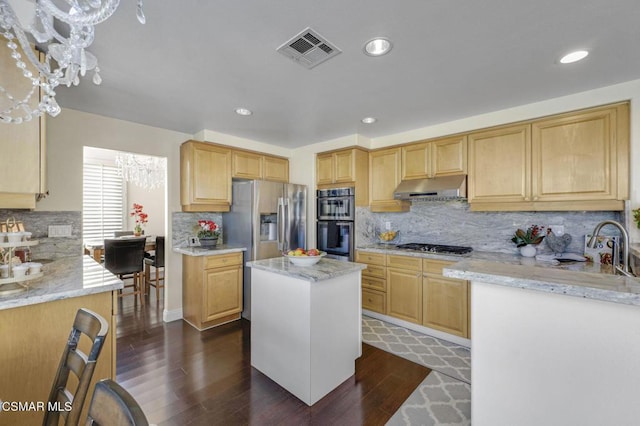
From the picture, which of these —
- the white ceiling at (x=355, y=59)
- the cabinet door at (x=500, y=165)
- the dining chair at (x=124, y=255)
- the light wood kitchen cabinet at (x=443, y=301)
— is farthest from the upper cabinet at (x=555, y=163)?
the dining chair at (x=124, y=255)

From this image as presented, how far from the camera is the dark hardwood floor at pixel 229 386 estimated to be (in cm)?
182

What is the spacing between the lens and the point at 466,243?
3.35 metres

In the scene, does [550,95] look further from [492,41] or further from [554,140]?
[492,41]

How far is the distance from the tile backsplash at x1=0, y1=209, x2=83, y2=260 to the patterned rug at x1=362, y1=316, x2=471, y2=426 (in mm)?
3215

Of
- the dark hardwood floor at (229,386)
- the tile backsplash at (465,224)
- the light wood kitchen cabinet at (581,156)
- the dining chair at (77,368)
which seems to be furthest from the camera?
the tile backsplash at (465,224)

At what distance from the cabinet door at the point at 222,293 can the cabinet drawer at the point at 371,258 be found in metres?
1.60

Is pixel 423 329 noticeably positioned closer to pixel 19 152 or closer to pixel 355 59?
pixel 355 59

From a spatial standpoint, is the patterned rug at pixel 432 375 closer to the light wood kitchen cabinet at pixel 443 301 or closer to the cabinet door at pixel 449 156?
the light wood kitchen cabinet at pixel 443 301

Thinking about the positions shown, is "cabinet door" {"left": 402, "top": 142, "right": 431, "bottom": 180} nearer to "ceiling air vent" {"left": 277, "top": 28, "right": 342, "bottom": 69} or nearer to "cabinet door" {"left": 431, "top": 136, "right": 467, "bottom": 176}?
"cabinet door" {"left": 431, "top": 136, "right": 467, "bottom": 176}

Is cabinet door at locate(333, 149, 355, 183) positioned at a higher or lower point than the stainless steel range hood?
higher

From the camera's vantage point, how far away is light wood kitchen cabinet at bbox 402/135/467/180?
10.2ft

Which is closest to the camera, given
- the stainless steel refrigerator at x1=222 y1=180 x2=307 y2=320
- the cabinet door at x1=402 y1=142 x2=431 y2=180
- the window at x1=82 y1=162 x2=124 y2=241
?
the cabinet door at x1=402 y1=142 x2=431 y2=180

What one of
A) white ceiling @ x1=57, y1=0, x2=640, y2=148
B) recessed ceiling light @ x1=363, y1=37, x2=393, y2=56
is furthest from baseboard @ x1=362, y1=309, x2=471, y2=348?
recessed ceiling light @ x1=363, y1=37, x2=393, y2=56

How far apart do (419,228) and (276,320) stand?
2.44m
